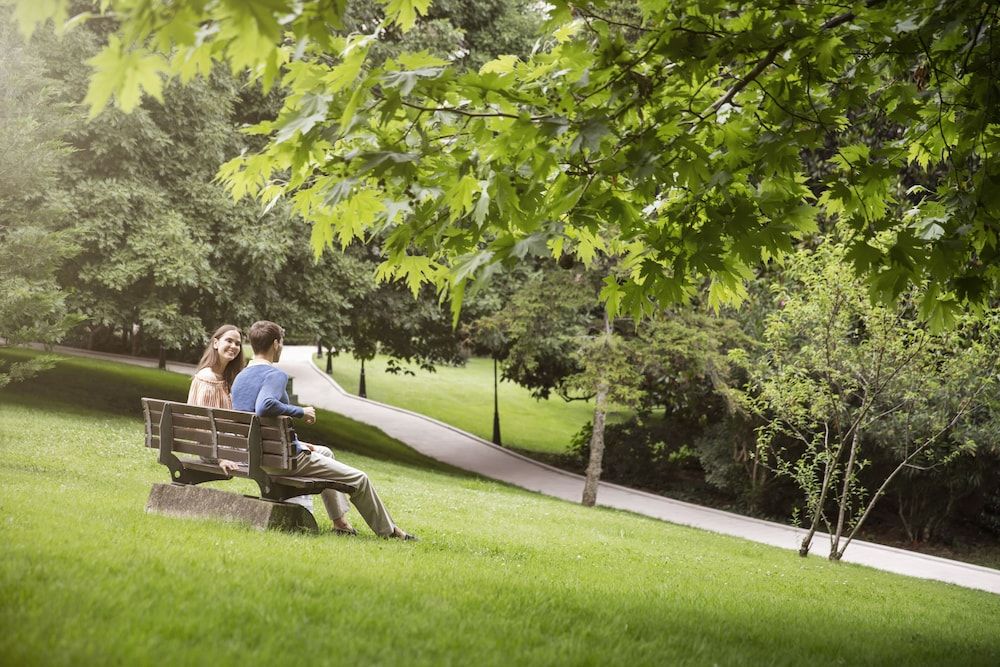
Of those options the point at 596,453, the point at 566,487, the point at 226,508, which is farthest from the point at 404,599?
the point at 566,487

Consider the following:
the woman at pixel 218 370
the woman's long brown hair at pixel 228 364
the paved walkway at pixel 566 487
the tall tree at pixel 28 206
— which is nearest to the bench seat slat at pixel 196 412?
the woman at pixel 218 370

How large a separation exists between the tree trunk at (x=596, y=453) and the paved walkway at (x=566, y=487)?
133cm

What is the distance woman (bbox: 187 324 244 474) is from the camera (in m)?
7.96

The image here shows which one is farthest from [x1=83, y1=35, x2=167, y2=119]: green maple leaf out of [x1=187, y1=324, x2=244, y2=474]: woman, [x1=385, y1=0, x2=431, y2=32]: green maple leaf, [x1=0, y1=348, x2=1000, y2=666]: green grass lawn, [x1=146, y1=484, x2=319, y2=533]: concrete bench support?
[x1=187, y1=324, x2=244, y2=474]: woman

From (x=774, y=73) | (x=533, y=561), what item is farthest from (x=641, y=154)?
(x=533, y=561)

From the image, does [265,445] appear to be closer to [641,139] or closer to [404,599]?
[404,599]

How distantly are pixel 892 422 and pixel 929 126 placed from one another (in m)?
13.7

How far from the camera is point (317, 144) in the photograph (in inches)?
183

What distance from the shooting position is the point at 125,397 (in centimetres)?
2194

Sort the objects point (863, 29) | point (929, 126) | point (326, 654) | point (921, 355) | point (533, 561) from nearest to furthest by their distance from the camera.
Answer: point (326, 654) → point (863, 29) → point (929, 126) → point (533, 561) → point (921, 355)

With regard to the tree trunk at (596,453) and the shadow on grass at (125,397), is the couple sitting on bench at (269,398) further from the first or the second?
the shadow on grass at (125,397)

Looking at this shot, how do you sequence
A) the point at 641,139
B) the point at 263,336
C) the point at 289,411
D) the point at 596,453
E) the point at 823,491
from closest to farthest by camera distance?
the point at 641,139
the point at 289,411
the point at 263,336
the point at 823,491
the point at 596,453

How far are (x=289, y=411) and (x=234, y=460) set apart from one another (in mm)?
691

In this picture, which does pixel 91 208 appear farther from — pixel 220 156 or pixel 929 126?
pixel 929 126
